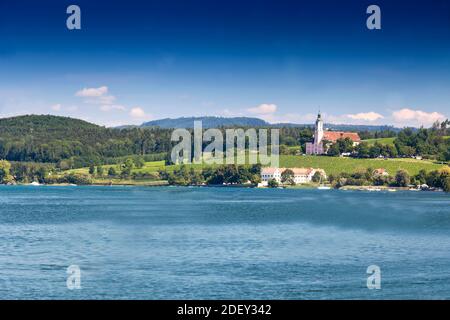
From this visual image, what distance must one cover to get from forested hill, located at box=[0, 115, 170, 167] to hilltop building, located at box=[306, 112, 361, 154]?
2916cm

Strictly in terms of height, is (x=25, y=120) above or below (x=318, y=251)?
above

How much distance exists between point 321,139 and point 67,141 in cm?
5043

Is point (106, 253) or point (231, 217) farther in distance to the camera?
point (231, 217)

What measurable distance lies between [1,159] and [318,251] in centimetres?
12631

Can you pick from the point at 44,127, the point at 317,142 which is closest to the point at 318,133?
the point at 317,142

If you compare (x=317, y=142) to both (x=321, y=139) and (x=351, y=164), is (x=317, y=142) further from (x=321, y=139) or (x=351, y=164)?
(x=351, y=164)

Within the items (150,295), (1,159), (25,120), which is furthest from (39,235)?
(25,120)

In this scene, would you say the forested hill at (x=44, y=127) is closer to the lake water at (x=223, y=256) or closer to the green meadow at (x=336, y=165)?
the green meadow at (x=336, y=165)

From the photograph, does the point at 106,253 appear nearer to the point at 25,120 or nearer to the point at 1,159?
the point at 1,159

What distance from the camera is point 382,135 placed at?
164000mm

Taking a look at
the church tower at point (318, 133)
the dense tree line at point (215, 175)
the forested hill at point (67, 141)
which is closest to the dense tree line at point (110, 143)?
the forested hill at point (67, 141)

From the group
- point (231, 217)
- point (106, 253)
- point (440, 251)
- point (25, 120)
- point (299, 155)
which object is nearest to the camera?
point (106, 253)

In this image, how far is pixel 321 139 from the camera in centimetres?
15100

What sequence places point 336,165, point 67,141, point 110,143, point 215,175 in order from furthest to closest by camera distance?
point 110,143
point 67,141
point 336,165
point 215,175
